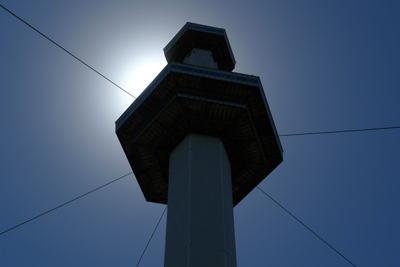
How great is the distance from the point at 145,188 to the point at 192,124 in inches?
372

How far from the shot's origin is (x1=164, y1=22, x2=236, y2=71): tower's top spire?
57.6m

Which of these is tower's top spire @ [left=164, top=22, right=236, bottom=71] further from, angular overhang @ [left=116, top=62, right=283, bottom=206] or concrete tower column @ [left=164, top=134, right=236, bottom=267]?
concrete tower column @ [left=164, top=134, right=236, bottom=267]

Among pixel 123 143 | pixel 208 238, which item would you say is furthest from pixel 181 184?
pixel 123 143

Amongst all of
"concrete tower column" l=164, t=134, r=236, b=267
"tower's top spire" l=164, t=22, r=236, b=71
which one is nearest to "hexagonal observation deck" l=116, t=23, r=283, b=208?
"concrete tower column" l=164, t=134, r=236, b=267

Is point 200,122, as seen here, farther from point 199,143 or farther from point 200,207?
point 200,207

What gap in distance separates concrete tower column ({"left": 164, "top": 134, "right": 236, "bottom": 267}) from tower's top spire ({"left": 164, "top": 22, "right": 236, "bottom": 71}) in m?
17.7

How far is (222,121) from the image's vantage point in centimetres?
4469

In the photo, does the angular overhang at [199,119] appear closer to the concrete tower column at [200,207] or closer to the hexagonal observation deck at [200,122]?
the hexagonal observation deck at [200,122]

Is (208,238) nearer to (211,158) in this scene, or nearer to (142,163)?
(211,158)

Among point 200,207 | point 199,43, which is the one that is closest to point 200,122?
point 200,207

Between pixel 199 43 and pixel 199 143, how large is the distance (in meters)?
18.8

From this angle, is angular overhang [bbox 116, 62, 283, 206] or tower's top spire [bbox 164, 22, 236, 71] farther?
tower's top spire [bbox 164, 22, 236, 71]

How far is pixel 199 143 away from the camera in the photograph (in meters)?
43.6

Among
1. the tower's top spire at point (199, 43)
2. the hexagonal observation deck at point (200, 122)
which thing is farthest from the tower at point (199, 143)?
the tower's top spire at point (199, 43)
